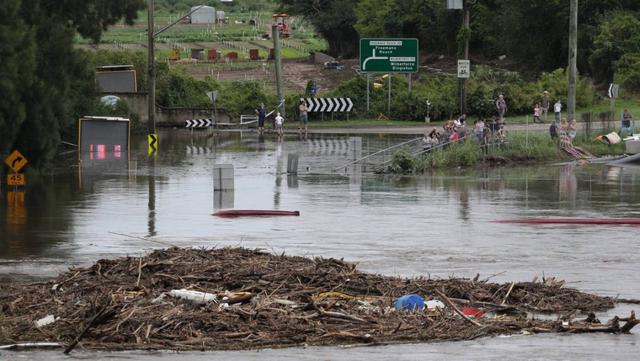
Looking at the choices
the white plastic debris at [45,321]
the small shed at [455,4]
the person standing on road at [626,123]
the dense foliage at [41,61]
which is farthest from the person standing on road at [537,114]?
the white plastic debris at [45,321]

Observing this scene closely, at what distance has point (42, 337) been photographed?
14211 millimetres

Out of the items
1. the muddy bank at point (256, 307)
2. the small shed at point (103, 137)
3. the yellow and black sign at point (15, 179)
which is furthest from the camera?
the small shed at point (103, 137)

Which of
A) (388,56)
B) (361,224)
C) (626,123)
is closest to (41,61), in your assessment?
(361,224)

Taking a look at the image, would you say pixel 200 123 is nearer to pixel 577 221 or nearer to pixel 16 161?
pixel 16 161

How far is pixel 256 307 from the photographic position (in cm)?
1477

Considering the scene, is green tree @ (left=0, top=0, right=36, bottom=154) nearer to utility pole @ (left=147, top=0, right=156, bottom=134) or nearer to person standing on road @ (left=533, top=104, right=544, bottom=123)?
utility pole @ (left=147, top=0, right=156, bottom=134)

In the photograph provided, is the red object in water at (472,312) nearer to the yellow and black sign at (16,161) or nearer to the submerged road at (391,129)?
the yellow and black sign at (16,161)

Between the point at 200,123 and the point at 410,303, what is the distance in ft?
206

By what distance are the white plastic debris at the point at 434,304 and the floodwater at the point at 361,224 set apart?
1247 mm

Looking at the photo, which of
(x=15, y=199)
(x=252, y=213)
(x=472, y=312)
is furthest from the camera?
(x=15, y=199)

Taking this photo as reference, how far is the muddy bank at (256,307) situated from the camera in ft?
46.4

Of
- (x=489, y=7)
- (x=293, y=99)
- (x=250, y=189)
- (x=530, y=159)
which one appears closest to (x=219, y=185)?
(x=250, y=189)

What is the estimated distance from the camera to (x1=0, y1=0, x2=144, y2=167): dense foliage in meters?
35.7

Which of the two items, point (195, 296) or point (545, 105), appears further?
point (545, 105)
